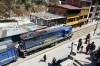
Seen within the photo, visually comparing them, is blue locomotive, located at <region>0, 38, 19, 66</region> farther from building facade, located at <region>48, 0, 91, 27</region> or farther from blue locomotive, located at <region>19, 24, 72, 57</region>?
building facade, located at <region>48, 0, 91, 27</region>

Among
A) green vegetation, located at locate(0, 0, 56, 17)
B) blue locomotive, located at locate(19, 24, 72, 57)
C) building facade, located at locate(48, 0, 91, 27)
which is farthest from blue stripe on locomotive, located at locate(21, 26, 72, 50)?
green vegetation, located at locate(0, 0, 56, 17)

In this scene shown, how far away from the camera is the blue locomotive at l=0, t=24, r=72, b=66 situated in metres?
15.2

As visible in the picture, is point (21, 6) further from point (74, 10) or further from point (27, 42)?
point (27, 42)

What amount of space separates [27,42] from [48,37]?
4705mm

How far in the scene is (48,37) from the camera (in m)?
20.4

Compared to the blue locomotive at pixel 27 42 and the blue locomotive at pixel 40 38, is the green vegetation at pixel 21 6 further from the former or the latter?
the blue locomotive at pixel 40 38

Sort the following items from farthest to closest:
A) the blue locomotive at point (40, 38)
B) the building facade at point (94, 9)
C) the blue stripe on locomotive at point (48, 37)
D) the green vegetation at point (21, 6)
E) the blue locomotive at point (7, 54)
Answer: the building facade at point (94, 9), the green vegetation at point (21, 6), the blue stripe on locomotive at point (48, 37), the blue locomotive at point (40, 38), the blue locomotive at point (7, 54)

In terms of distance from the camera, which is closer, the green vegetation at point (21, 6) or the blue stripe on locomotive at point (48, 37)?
the blue stripe on locomotive at point (48, 37)

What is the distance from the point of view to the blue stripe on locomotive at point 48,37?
1776cm

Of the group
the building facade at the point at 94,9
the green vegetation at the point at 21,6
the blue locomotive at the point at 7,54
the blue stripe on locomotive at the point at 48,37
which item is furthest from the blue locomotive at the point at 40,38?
the building facade at the point at 94,9

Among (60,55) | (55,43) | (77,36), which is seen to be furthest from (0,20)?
(77,36)

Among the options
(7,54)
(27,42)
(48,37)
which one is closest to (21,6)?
(48,37)

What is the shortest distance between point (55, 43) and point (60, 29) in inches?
129

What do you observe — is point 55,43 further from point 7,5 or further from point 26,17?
point 7,5
